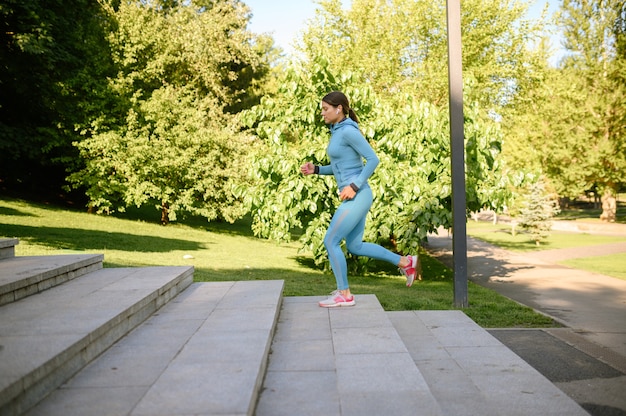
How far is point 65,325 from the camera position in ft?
12.1

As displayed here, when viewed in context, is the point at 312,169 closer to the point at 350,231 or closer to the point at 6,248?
the point at 350,231

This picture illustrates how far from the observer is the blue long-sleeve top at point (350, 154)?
509 centimetres

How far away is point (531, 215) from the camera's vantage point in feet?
82.4

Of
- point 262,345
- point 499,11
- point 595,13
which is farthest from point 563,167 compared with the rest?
point 262,345

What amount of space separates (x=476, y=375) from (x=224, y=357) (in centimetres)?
196

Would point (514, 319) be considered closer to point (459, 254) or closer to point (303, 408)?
point (459, 254)

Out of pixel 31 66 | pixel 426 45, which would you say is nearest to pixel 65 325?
pixel 31 66

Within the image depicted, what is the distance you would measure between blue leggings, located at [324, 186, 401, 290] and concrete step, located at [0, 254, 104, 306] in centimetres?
270

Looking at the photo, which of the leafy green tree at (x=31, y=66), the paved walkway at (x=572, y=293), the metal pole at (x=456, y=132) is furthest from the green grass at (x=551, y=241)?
the leafy green tree at (x=31, y=66)

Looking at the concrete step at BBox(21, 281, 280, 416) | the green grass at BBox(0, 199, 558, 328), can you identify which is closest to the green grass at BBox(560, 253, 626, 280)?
the green grass at BBox(0, 199, 558, 328)

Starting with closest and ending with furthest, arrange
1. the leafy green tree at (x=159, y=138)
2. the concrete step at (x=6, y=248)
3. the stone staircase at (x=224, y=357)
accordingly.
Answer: the stone staircase at (x=224, y=357) → the concrete step at (x=6, y=248) → the leafy green tree at (x=159, y=138)

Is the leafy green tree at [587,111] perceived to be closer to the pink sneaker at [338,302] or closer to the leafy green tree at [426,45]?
the leafy green tree at [426,45]

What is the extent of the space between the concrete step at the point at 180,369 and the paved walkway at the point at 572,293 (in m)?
2.63

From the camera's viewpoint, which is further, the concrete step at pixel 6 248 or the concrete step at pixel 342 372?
the concrete step at pixel 6 248
